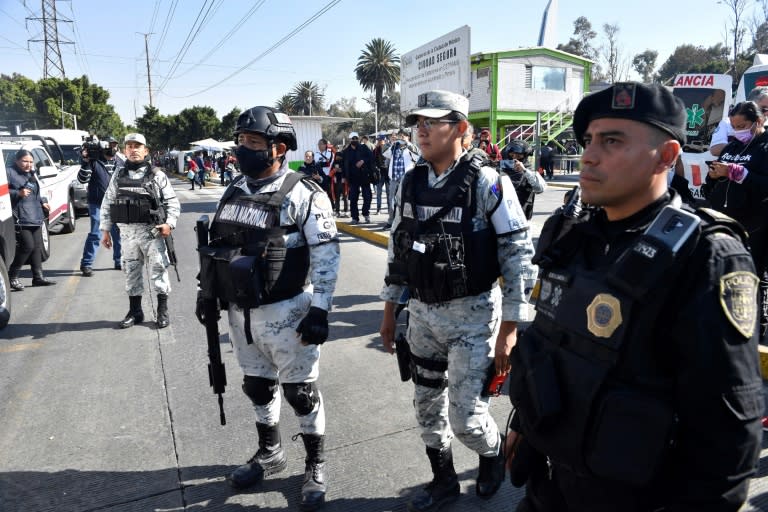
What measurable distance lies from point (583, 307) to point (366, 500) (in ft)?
6.18

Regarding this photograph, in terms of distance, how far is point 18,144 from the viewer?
10367 millimetres

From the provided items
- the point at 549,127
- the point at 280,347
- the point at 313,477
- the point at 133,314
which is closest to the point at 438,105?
the point at 280,347

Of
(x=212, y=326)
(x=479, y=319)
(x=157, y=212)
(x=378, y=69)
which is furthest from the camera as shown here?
(x=378, y=69)

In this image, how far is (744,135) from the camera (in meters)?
4.17

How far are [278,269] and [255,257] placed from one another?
0.42 ft

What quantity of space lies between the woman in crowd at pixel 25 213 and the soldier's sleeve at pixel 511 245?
23.2 ft

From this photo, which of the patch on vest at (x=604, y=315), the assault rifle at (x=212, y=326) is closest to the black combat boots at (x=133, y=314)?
the assault rifle at (x=212, y=326)

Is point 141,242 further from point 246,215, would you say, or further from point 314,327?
point 314,327

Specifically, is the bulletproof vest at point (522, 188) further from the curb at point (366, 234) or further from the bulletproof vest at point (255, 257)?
the curb at point (366, 234)

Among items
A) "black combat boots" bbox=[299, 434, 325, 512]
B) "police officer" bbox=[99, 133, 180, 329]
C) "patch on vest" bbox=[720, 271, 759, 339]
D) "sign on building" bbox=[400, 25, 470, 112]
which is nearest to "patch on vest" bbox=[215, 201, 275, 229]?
"black combat boots" bbox=[299, 434, 325, 512]

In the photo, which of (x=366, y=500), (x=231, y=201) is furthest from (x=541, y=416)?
(x=231, y=201)

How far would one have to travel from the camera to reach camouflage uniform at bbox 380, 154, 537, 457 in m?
2.41

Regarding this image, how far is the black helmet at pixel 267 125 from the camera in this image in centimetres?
268

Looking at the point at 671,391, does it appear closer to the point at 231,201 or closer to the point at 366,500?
the point at 366,500
